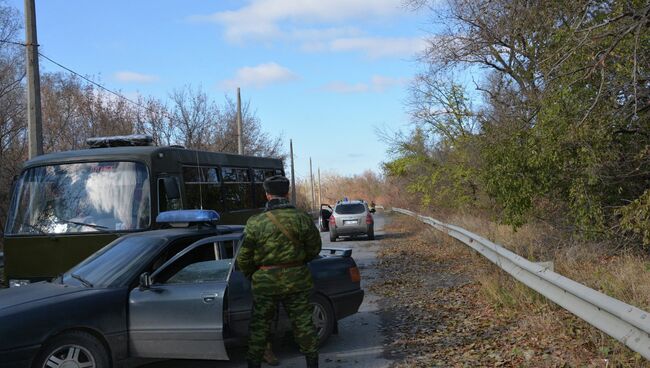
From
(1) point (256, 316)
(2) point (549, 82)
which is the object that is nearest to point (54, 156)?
(1) point (256, 316)

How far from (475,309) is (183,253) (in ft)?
14.2

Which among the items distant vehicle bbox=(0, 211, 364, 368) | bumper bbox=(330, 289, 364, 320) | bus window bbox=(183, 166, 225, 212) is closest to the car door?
distant vehicle bbox=(0, 211, 364, 368)

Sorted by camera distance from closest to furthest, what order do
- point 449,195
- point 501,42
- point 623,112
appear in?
point 623,112 → point 501,42 → point 449,195

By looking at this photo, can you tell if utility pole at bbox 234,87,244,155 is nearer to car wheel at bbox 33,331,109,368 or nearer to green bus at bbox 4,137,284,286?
green bus at bbox 4,137,284,286

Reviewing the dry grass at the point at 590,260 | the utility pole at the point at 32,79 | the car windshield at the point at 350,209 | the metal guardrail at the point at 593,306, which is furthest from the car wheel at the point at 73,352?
the car windshield at the point at 350,209

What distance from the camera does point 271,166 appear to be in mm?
14641

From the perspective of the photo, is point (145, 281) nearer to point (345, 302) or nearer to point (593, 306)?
point (345, 302)

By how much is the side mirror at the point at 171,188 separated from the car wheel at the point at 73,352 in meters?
3.37

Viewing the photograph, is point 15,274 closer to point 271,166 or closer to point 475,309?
point 475,309

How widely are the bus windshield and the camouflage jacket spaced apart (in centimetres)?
336

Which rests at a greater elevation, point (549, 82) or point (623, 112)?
point (549, 82)

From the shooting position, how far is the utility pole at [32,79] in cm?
1141

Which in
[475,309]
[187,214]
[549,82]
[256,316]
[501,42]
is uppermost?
[501,42]

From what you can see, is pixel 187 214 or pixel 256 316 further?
pixel 187 214
